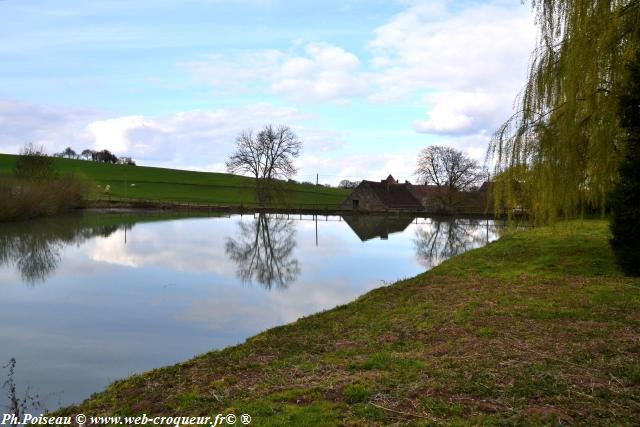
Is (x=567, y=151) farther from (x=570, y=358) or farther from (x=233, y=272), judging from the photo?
(x=233, y=272)


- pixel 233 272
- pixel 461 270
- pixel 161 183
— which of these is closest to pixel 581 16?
pixel 461 270

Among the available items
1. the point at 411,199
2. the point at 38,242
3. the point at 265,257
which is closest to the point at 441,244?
the point at 265,257

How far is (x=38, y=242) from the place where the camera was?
26.1 metres

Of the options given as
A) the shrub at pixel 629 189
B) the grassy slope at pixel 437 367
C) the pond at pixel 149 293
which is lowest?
the pond at pixel 149 293

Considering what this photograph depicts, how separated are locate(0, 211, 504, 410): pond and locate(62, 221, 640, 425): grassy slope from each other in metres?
1.44

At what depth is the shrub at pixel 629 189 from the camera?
9.63 meters

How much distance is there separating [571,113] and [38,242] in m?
24.8

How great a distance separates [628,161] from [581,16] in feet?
9.46

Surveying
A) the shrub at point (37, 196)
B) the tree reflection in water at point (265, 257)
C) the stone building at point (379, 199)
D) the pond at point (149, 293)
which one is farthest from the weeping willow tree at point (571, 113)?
the stone building at point (379, 199)

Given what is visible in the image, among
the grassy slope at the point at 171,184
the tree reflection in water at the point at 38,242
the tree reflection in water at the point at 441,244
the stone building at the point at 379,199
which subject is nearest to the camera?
the tree reflection in water at the point at 38,242

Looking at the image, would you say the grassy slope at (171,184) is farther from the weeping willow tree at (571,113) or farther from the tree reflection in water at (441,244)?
the weeping willow tree at (571,113)

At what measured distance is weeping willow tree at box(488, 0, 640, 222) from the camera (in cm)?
980

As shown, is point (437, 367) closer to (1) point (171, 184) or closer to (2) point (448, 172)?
(2) point (448, 172)

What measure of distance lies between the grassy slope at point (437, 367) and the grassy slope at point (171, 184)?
5907cm
